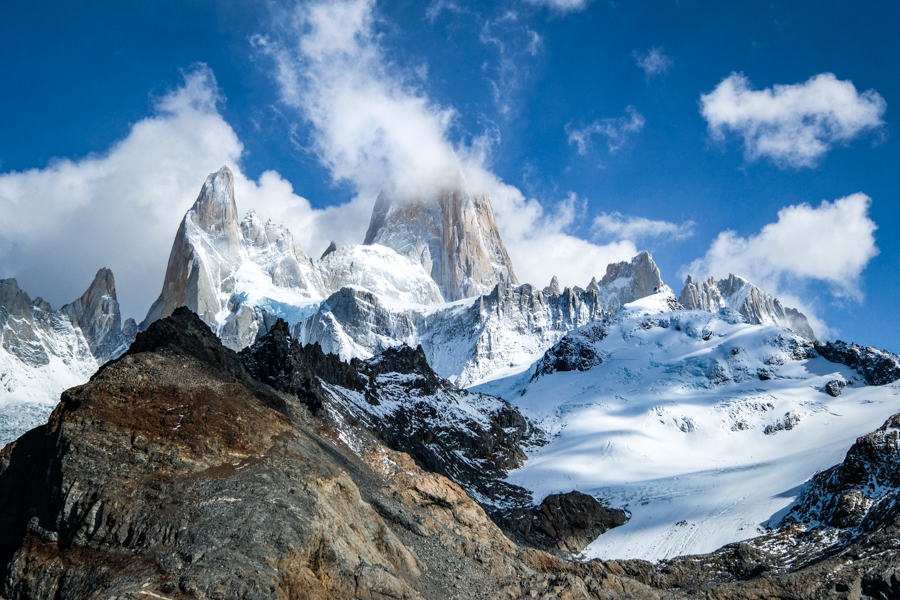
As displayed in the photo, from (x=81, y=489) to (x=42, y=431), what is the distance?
899 cm

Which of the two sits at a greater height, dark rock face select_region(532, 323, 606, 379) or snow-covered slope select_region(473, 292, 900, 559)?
dark rock face select_region(532, 323, 606, 379)

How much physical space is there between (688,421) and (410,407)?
2448 inches

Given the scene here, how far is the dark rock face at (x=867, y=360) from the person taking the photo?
153625 mm

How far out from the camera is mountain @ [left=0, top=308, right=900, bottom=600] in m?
26.4

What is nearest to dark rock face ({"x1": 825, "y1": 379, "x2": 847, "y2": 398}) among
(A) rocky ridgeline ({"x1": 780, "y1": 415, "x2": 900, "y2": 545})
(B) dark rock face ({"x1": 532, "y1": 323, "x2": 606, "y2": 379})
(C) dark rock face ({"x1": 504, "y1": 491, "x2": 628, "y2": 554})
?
(B) dark rock face ({"x1": 532, "y1": 323, "x2": 606, "y2": 379})

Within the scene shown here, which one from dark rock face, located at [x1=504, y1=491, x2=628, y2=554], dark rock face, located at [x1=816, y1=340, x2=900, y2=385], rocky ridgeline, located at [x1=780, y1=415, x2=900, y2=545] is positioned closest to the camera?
rocky ridgeline, located at [x1=780, y1=415, x2=900, y2=545]

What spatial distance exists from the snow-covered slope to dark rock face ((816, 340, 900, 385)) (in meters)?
2.46

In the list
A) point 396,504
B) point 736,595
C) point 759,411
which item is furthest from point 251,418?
point 759,411

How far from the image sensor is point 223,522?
2834 cm

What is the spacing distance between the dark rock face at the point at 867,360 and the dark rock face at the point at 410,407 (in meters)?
77.2

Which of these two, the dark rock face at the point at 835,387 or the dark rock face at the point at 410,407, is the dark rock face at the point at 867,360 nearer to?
the dark rock face at the point at 835,387

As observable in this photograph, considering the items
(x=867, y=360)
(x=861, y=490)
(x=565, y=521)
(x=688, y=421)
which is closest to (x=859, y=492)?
(x=861, y=490)

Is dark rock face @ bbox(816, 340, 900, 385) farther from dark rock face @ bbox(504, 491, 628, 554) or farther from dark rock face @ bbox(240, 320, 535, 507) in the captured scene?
dark rock face @ bbox(504, 491, 628, 554)

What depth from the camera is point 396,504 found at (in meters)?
46.3
